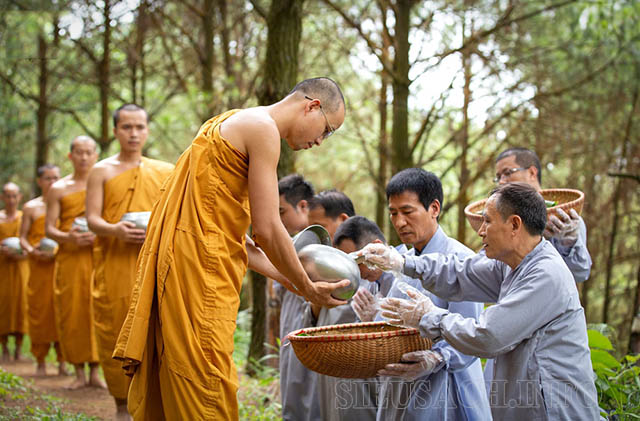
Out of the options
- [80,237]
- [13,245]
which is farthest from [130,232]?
[13,245]

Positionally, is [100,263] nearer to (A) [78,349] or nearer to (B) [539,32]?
(A) [78,349]

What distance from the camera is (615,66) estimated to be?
9422 millimetres

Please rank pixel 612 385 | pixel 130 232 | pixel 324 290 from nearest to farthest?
pixel 324 290 → pixel 612 385 → pixel 130 232

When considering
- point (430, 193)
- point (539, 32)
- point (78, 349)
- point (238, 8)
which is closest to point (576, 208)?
point (430, 193)

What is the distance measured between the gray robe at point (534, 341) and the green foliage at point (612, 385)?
1322 millimetres

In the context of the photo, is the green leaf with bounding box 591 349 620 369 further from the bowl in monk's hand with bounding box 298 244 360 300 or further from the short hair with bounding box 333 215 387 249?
the bowl in monk's hand with bounding box 298 244 360 300

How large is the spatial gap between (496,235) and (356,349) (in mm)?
844

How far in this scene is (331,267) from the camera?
350 centimetres

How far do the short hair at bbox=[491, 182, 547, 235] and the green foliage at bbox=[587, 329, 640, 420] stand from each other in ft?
5.20

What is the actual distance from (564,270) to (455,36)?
767 centimetres

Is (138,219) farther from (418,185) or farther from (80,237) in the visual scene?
(418,185)

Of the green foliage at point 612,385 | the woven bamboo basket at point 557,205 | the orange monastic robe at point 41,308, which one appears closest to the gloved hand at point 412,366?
the woven bamboo basket at point 557,205

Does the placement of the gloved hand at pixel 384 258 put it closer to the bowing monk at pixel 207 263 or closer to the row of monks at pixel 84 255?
the bowing monk at pixel 207 263

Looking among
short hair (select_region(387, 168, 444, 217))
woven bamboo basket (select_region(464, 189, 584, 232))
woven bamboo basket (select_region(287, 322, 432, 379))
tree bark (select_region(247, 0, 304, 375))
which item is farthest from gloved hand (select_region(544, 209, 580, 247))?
tree bark (select_region(247, 0, 304, 375))
